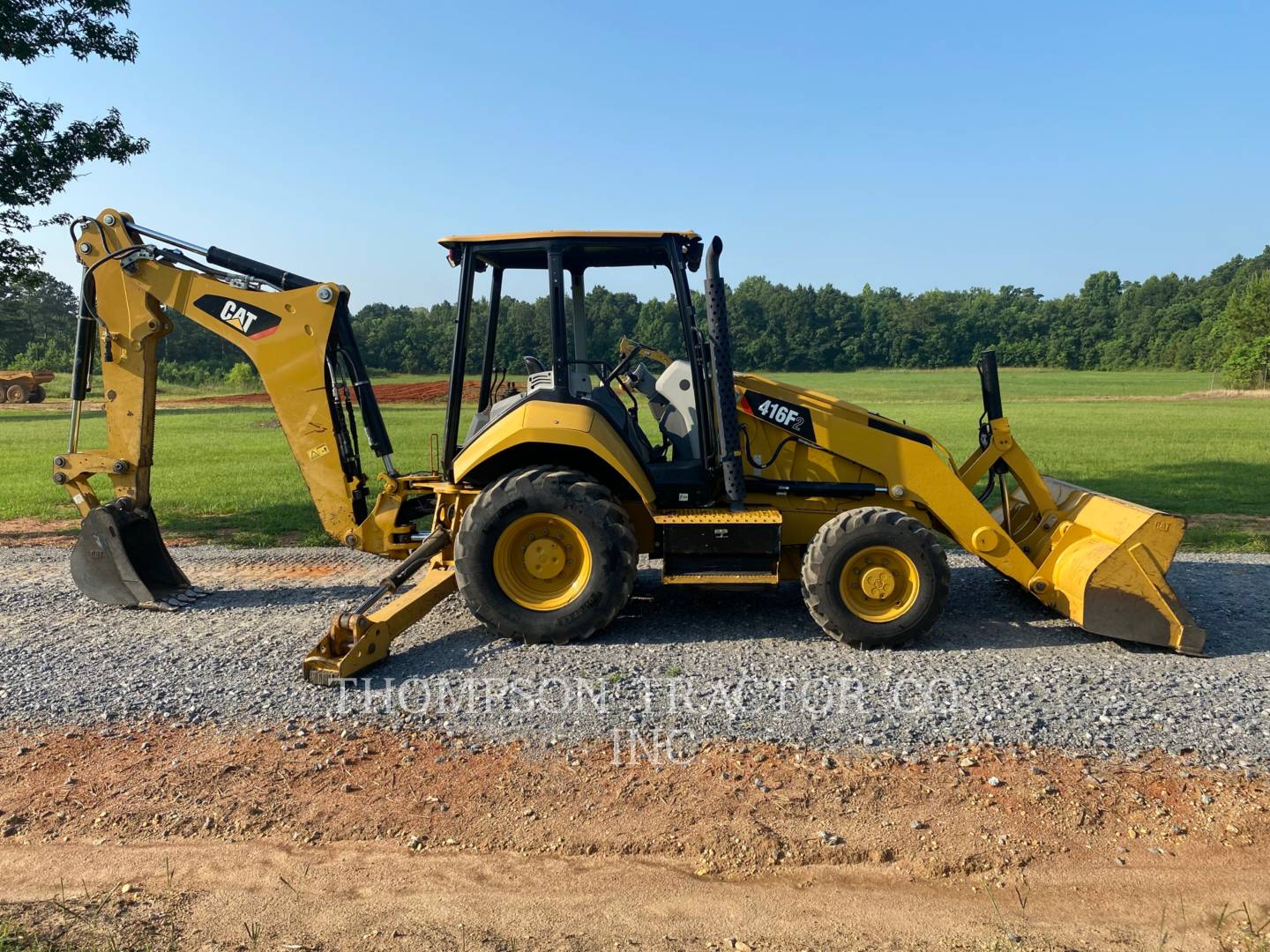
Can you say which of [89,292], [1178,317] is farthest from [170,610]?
[1178,317]

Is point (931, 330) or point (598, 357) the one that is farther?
point (931, 330)

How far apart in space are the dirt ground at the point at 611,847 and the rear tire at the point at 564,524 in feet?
4.49

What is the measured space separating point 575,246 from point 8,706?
14.4ft

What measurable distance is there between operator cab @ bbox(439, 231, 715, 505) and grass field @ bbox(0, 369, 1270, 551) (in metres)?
4.62

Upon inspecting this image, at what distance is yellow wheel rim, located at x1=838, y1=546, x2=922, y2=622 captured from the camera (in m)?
5.45

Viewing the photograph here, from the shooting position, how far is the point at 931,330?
77.2 m

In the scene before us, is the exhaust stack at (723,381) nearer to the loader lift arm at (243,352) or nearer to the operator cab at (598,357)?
the operator cab at (598,357)

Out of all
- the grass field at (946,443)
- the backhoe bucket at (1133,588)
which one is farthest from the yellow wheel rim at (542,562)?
the grass field at (946,443)

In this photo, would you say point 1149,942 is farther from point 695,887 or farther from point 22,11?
point 22,11

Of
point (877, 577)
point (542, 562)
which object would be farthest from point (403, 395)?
point (877, 577)

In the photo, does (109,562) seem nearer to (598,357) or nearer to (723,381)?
(598,357)

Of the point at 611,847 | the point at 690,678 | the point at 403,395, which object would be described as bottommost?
the point at 611,847

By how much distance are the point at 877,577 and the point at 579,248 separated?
3.04 m

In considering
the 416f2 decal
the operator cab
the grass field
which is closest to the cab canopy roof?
the operator cab
